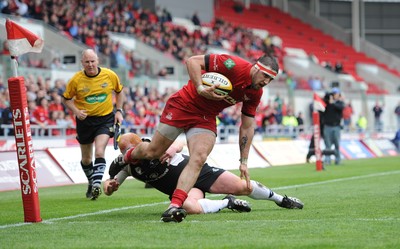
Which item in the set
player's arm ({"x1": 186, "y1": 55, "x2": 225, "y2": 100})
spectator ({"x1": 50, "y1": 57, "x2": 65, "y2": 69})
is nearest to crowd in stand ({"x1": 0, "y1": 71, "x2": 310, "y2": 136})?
spectator ({"x1": 50, "y1": 57, "x2": 65, "y2": 69})

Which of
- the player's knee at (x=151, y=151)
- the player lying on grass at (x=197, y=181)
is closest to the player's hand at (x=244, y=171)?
the player lying on grass at (x=197, y=181)

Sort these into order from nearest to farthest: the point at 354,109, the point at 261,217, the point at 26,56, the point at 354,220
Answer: the point at 354,220
the point at 261,217
the point at 26,56
the point at 354,109

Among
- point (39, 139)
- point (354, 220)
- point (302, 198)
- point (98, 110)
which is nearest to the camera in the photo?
point (354, 220)

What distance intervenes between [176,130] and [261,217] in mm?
1313

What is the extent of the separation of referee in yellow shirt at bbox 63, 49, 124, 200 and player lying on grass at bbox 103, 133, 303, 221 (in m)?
3.25

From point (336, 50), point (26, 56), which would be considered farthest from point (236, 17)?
point (26, 56)

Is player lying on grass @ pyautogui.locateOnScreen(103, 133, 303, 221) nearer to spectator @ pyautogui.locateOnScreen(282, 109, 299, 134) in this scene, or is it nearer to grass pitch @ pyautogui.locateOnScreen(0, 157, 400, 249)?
grass pitch @ pyautogui.locateOnScreen(0, 157, 400, 249)

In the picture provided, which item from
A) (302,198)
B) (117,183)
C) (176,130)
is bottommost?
(302,198)

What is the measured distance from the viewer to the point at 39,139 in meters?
21.9

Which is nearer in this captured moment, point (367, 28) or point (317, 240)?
point (317, 240)

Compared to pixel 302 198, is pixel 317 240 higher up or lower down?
higher up

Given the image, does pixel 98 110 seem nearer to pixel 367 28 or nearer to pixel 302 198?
pixel 302 198

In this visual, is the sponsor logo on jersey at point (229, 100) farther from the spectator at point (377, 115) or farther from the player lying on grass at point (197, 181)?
the spectator at point (377, 115)

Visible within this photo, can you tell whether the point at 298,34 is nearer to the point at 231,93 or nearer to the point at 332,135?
the point at 332,135
